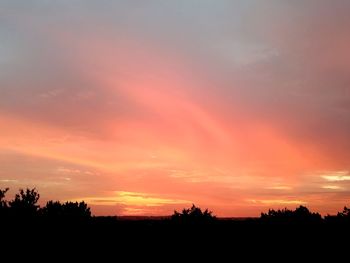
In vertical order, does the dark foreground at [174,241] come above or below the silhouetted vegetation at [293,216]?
below

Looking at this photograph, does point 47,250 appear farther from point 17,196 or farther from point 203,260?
point 17,196

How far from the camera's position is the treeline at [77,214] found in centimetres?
3238

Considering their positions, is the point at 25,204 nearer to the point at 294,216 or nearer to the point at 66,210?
the point at 66,210

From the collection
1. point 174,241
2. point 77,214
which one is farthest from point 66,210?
point 174,241

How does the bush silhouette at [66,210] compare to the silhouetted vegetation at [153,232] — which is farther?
the bush silhouette at [66,210]

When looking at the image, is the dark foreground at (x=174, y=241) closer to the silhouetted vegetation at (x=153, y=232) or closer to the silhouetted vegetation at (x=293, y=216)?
the silhouetted vegetation at (x=153, y=232)

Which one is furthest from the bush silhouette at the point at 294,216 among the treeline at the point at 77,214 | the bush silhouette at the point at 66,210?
the bush silhouette at the point at 66,210

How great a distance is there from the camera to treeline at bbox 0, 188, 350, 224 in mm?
32375

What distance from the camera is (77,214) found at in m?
33.4

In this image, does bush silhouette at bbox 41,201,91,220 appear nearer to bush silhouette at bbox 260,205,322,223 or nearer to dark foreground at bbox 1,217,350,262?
dark foreground at bbox 1,217,350,262

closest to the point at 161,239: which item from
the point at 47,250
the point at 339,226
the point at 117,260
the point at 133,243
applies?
the point at 133,243

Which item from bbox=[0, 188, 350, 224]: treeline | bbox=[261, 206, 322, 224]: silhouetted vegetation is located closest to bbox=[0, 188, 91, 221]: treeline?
bbox=[0, 188, 350, 224]: treeline

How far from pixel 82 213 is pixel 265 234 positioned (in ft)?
45.6

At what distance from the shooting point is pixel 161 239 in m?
28.3
